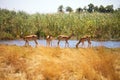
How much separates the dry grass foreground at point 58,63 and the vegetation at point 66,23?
257mm

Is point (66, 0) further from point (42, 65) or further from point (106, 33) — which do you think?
point (42, 65)

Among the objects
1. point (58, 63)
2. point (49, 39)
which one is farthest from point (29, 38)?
point (58, 63)

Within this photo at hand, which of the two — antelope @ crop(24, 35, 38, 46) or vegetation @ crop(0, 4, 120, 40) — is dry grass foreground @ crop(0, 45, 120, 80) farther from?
vegetation @ crop(0, 4, 120, 40)

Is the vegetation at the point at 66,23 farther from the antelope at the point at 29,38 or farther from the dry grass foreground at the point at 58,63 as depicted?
the dry grass foreground at the point at 58,63

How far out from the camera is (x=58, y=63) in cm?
471

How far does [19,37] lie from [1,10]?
1.76 feet

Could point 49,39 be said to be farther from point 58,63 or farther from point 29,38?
point 58,63

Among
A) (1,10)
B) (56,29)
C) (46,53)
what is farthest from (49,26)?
(1,10)

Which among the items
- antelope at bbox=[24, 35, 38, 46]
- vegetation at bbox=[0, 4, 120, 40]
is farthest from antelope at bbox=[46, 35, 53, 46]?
antelope at bbox=[24, 35, 38, 46]

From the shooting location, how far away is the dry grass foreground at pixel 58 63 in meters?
4.57

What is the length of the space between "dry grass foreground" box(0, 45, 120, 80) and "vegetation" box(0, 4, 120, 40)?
257 millimetres

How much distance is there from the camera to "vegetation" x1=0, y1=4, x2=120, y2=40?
4.89 metres

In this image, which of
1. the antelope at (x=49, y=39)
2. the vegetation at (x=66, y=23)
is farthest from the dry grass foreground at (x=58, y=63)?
the vegetation at (x=66, y=23)

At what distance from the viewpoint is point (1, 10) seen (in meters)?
4.87
